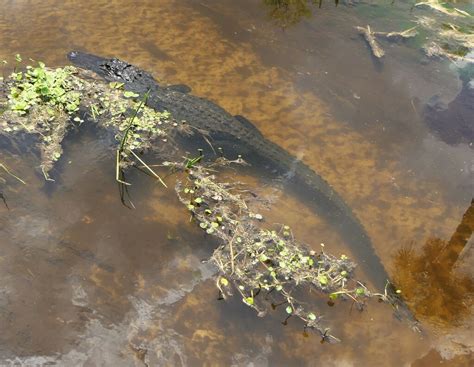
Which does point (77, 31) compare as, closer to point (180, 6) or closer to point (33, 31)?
point (33, 31)

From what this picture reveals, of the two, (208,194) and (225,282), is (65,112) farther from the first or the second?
(225,282)

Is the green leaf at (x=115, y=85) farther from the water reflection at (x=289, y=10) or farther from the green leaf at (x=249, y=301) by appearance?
the green leaf at (x=249, y=301)

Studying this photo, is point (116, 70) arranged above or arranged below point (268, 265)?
above

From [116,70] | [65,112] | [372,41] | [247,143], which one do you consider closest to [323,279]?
[247,143]

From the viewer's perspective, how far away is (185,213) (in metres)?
3.80

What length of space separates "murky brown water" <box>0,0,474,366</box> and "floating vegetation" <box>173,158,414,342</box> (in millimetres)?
112

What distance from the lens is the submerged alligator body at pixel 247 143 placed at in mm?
3787

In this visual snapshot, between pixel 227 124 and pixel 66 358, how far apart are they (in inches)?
105

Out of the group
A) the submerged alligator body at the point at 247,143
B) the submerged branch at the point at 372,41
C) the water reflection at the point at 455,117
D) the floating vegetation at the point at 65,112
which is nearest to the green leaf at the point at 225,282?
the submerged alligator body at the point at 247,143

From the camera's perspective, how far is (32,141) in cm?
410

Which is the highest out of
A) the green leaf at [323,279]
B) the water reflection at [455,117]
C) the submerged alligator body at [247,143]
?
the water reflection at [455,117]

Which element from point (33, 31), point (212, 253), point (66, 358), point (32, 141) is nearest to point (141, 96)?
point (32, 141)

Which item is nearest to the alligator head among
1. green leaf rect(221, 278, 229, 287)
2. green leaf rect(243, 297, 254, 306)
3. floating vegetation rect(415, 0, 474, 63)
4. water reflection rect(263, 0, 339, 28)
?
water reflection rect(263, 0, 339, 28)

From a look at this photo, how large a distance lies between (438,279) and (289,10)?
4257 millimetres
